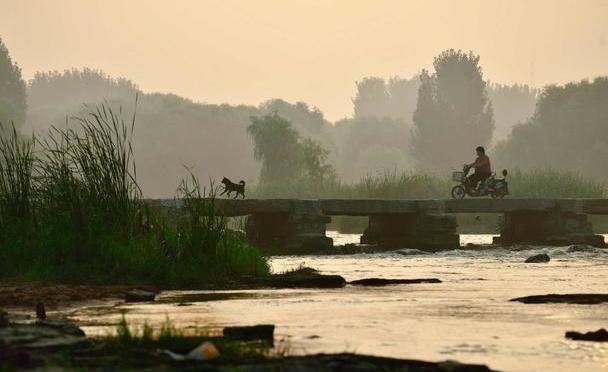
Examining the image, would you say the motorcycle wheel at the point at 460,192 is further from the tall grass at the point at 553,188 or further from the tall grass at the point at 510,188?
the tall grass at the point at 553,188

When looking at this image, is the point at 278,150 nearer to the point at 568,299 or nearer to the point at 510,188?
the point at 510,188

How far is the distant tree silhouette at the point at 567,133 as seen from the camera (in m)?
87.7

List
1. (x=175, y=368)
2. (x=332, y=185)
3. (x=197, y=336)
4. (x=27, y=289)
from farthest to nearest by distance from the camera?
(x=332, y=185)
(x=27, y=289)
(x=197, y=336)
(x=175, y=368)

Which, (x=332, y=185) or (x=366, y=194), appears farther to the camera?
(x=332, y=185)

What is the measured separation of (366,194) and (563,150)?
44.9 meters

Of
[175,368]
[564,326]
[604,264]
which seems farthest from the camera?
[604,264]

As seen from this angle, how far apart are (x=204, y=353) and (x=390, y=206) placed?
73.4 ft

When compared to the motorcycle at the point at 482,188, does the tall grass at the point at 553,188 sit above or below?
above

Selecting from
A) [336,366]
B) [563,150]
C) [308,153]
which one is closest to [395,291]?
[336,366]

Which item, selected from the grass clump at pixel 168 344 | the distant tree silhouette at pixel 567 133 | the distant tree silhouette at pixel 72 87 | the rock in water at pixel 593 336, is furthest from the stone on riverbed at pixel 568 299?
the distant tree silhouette at pixel 72 87

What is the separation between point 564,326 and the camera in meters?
11.0

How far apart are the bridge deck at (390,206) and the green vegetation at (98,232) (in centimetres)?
804

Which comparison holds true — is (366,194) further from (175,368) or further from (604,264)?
(175,368)

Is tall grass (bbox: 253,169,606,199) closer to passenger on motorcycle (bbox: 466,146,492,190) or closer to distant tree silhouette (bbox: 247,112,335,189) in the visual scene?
passenger on motorcycle (bbox: 466,146,492,190)
